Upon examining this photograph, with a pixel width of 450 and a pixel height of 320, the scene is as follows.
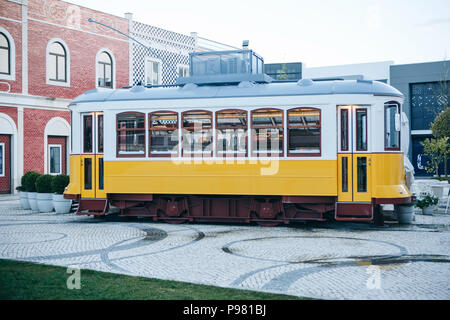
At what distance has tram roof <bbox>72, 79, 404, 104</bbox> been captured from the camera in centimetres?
1208

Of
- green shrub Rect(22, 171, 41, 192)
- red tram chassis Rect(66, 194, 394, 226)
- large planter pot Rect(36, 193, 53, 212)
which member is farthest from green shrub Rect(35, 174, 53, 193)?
red tram chassis Rect(66, 194, 394, 226)

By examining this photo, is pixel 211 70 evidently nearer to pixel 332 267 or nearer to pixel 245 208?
pixel 245 208

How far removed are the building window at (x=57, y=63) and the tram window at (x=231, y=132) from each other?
46.4 feet

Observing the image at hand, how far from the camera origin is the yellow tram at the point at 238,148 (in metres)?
11.9

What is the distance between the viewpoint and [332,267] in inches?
309

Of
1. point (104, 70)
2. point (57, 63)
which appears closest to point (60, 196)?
point (57, 63)

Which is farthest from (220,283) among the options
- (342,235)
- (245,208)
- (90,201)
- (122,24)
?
(122,24)

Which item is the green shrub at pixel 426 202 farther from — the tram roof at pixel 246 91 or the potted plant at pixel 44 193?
the potted plant at pixel 44 193

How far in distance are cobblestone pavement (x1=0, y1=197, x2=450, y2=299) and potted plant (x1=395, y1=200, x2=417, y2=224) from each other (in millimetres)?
227

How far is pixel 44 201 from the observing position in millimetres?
16031

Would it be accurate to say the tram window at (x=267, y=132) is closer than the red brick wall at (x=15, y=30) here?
Yes

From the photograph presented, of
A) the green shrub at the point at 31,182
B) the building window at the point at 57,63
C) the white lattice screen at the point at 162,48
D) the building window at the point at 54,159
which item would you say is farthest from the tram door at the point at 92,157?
the white lattice screen at the point at 162,48

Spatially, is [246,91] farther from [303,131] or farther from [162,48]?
[162,48]

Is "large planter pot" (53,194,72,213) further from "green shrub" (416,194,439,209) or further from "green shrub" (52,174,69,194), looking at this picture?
"green shrub" (416,194,439,209)
